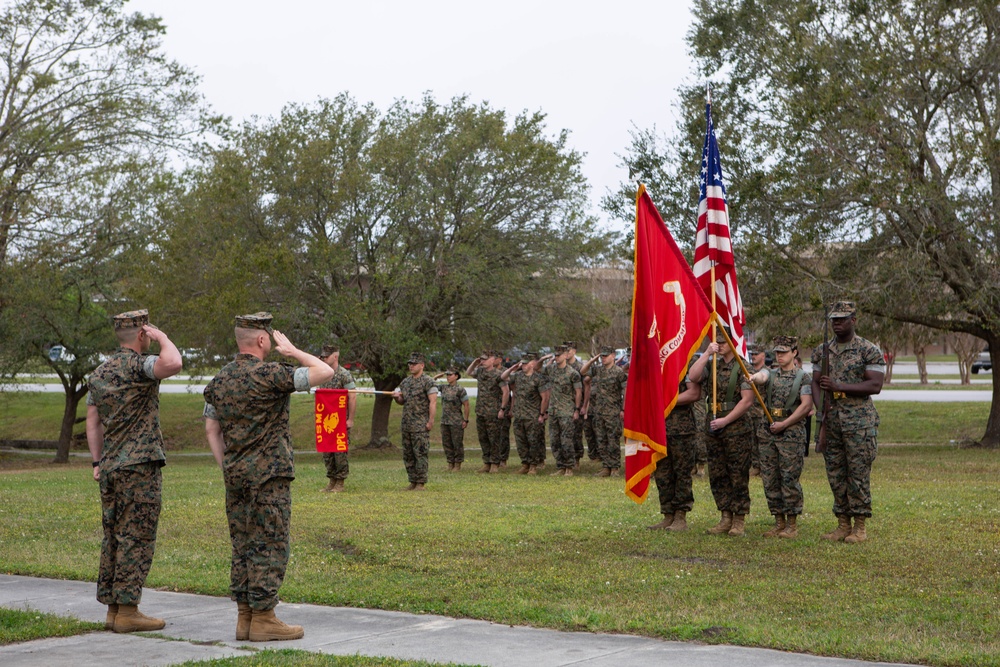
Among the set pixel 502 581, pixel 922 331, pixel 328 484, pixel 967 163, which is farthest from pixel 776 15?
pixel 502 581

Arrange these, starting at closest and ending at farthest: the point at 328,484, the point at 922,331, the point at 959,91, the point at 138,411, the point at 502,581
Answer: the point at 138,411, the point at 502,581, the point at 328,484, the point at 959,91, the point at 922,331

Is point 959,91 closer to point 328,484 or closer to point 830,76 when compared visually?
point 830,76

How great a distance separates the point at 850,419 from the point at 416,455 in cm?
785

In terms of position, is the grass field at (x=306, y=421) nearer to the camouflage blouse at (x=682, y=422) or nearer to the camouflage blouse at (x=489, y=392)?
the camouflage blouse at (x=489, y=392)

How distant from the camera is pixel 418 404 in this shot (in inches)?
681

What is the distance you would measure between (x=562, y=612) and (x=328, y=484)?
10.3 metres

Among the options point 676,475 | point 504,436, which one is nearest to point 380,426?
point 504,436

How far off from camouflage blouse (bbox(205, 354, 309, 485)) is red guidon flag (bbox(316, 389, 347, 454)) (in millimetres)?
6460

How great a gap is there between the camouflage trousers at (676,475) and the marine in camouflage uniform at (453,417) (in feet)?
29.2

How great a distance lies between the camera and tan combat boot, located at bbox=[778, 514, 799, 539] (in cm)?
1140

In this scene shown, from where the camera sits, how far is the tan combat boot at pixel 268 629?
283 inches

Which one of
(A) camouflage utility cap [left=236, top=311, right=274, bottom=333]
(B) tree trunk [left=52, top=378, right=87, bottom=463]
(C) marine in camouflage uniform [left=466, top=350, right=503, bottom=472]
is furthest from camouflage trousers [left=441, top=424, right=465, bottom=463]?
(A) camouflage utility cap [left=236, top=311, right=274, bottom=333]

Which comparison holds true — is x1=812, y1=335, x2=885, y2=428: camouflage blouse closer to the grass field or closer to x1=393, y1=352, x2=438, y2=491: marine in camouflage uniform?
x1=393, y1=352, x2=438, y2=491: marine in camouflage uniform

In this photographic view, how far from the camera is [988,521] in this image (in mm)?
12375
